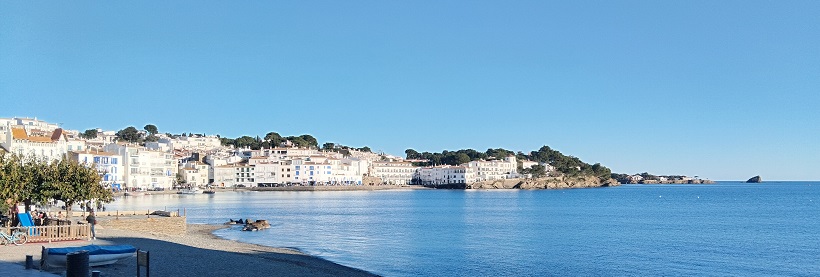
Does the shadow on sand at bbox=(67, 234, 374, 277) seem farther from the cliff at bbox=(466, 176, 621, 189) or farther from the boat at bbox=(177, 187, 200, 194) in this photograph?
the cliff at bbox=(466, 176, 621, 189)

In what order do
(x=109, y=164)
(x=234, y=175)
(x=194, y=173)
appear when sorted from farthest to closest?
(x=234, y=175), (x=194, y=173), (x=109, y=164)

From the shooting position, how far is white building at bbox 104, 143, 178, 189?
122 meters

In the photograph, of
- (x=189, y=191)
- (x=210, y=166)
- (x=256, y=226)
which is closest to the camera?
(x=256, y=226)

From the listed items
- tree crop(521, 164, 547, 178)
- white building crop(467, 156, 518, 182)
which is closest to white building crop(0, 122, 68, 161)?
white building crop(467, 156, 518, 182)

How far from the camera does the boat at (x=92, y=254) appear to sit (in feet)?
51.9

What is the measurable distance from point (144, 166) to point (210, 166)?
33.2 m

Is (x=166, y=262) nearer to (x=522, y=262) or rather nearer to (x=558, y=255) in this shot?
(x=522, y=262)

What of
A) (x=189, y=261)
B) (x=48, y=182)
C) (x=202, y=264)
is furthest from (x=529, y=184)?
(x=202, y=264)

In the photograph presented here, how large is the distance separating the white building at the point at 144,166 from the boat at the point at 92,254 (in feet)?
363

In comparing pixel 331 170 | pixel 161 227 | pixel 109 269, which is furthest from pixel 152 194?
pixel 109 269

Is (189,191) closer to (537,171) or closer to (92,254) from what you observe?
(537,171)

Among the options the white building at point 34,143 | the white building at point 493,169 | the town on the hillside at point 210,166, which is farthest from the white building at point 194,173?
the white building at point 493,169

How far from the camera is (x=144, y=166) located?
128m

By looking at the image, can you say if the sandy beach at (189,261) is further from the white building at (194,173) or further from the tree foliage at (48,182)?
the white building at (194,173)
